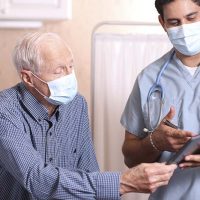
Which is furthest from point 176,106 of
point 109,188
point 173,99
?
point 109,188

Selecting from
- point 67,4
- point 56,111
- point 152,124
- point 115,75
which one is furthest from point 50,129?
point 67,4

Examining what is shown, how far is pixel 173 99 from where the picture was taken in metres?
1.39

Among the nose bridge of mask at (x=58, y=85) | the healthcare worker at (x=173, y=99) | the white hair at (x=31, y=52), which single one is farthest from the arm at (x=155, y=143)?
the white hair at (x=31, y=52)

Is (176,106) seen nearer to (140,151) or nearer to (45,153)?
(140,151)

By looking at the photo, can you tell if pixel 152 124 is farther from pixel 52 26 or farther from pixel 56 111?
pixel 52 26

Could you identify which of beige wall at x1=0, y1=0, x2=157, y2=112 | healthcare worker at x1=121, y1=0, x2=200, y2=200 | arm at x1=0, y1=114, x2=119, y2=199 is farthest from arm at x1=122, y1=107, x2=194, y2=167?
beige wall at x1=0, y1=0, x2=157, y2=112

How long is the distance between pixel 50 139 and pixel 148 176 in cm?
45

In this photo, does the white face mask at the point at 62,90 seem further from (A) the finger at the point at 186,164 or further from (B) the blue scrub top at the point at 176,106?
(A) the finger at the point at 186,164

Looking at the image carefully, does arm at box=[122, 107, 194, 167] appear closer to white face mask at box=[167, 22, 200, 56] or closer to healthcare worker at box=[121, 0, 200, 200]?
healthcare worker at box=[121, 0, 200, 200]

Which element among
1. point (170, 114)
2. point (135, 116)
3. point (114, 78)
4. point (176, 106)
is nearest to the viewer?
point (170, 114)

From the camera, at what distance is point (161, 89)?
140 centimetres

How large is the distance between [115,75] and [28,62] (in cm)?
89

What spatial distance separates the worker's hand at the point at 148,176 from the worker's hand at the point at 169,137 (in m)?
0.10

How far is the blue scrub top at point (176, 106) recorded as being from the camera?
1329 mm
